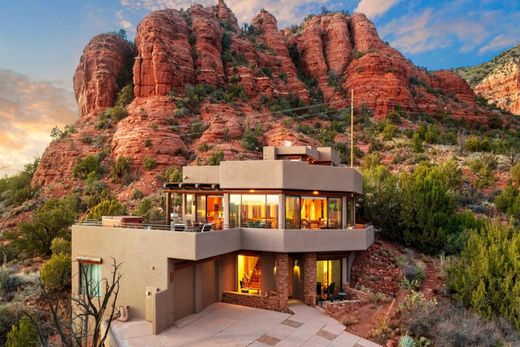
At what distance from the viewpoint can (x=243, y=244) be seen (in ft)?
48.3

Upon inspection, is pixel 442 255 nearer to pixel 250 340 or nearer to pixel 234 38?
pixel 250 340

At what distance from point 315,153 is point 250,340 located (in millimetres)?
10272

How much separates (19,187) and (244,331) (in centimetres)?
4070

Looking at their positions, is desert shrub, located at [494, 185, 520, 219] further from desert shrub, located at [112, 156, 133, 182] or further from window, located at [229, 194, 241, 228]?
desert shrub, located at [112, 156, 133, 182]

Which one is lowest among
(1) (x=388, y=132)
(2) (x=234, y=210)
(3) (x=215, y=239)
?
(3) (x=215, y=239)

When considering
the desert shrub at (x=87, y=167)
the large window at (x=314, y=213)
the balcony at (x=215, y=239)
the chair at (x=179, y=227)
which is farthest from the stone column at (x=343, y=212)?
the desert shrub at (x=87, y=167)

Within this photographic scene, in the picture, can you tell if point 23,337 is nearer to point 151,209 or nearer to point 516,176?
point 151,209

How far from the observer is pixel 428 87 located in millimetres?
56750

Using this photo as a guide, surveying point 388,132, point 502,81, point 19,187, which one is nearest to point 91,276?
point 19,187

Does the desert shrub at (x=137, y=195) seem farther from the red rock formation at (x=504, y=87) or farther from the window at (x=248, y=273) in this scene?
the red rock formation at (x=504, y=87)

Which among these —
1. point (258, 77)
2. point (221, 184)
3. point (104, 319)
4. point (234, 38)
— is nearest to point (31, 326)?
point (104, 319)

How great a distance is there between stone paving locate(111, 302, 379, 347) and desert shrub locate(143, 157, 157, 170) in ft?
80.3

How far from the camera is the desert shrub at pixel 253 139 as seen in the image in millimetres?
38438

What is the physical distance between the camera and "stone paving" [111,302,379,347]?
10.9m
